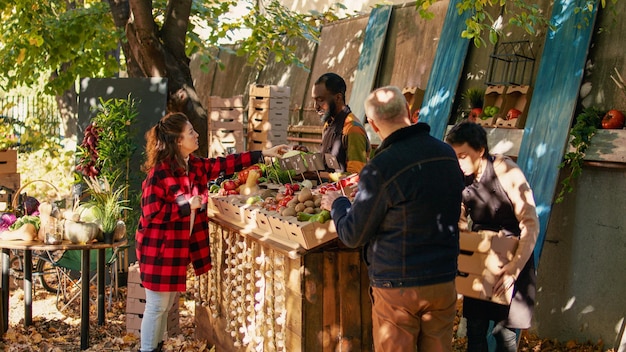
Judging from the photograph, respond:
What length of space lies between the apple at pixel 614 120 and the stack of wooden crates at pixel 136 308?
144 inches

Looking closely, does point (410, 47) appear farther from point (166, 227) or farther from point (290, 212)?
point (290, 212)

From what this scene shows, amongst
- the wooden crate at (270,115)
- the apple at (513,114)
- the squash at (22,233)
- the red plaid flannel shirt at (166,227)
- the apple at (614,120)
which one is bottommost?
the squash at (22,233)

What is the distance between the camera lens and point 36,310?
6.68 metres

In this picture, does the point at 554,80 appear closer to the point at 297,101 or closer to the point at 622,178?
the point at 622,178

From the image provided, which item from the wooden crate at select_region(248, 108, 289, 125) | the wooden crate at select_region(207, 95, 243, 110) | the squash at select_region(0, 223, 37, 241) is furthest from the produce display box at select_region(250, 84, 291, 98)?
the squash at select_region(0, 223, 37, 241)

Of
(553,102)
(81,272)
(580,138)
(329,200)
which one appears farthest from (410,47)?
(329,200)

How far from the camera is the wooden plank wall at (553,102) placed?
17.6ft

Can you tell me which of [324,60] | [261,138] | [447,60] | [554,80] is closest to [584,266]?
[554,80]

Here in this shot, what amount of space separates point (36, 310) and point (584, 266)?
16.0 feet

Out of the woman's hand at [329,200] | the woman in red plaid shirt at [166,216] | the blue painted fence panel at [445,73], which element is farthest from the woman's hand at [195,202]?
the blue painted fence panel at [445,73]

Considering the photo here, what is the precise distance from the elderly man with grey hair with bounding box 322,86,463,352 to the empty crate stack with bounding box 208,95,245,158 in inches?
172

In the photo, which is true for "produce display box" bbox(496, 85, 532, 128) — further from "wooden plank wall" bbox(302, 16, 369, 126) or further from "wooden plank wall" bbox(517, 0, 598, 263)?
"wooden plank wall" bbox(302, 16, 369, 126)

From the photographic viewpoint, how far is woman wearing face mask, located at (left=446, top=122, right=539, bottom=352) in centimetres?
391

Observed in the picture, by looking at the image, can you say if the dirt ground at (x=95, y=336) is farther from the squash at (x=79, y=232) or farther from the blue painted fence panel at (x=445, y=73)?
the blue painted fence panel at (x=445, y=73)
